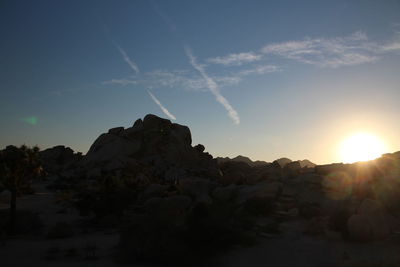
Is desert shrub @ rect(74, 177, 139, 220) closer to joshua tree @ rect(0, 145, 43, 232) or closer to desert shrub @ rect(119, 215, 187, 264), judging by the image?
joshua tree @ rect(0, 145, 43, 232)

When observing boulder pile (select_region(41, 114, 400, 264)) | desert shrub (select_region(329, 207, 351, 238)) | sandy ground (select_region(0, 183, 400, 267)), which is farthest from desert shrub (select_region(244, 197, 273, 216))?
desert shrub (select_region(329, 207, 351, 238))

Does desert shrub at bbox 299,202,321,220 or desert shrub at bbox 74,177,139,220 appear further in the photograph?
desert shrub at bbox 74,177,139,220

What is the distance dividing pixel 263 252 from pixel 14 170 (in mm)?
11394

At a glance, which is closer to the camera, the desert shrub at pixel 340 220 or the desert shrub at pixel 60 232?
the desert shrub at pixel 340 220

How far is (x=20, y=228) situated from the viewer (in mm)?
16125

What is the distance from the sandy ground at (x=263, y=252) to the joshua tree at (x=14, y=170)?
2069 mm

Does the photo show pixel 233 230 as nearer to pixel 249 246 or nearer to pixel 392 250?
pixel 249 246

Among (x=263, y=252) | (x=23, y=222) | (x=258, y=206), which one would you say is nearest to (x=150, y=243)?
(x=263, y=252)

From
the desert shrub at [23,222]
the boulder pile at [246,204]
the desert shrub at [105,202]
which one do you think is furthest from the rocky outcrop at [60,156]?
the desert shrub at [23,222]

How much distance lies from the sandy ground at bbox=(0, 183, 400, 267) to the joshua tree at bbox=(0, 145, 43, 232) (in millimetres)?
2069

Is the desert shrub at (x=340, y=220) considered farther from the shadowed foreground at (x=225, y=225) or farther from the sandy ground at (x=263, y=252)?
the sandy ground at (x=263, y=252)

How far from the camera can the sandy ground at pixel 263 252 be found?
11.1 m

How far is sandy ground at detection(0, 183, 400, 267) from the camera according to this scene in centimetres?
1112

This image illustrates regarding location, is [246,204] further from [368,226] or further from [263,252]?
[263,252]
